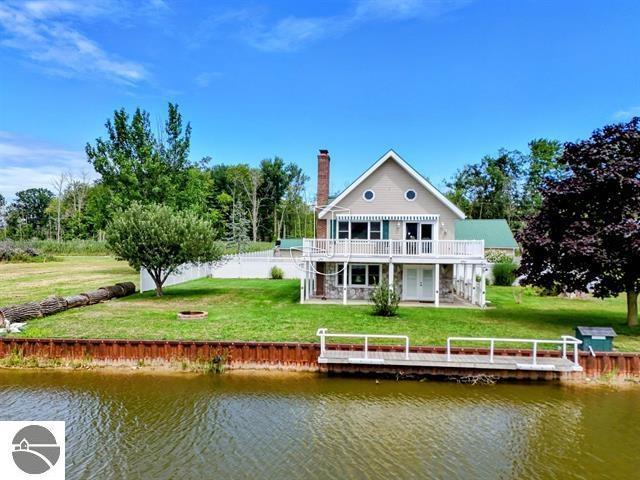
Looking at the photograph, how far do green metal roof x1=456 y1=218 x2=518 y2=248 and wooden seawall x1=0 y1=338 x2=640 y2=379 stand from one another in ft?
88.1

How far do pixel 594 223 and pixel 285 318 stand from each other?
43.0 ft

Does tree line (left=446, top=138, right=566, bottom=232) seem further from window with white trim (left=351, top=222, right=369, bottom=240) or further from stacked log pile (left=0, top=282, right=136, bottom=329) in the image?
stacked log pile (left=0, top=282, right=136, bottom=329)

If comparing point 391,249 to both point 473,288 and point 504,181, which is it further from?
point 504,181

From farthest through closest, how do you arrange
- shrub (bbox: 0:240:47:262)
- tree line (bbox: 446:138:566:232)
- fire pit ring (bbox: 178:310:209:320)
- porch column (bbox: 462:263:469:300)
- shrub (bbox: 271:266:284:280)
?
1. tree line (bbox: 446:138:566:232)
2. shrub (bbox: 0:240:47:262)
3. shrub (bbox: 271:266:284:280)
4. porch column (bbox: 462:263:469:300)
5. fire pit ring (bbox: 178:310:209:320)

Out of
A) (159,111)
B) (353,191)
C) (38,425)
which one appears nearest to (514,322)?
(353,191)

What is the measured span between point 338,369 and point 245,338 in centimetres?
358

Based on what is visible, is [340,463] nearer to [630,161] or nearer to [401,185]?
[630,161]

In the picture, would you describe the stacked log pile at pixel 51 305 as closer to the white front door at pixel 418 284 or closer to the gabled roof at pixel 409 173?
the gabled roof at pixel 409 173

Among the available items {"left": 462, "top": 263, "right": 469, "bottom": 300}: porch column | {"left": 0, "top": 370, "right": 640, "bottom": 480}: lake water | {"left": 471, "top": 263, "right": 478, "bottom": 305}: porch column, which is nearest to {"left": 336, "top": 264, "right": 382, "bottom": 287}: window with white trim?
{"left": 471, "top": 263, "right": 478, "bottom": 305}: porch column

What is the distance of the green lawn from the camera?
16219mm

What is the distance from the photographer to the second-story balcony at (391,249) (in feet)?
73.2

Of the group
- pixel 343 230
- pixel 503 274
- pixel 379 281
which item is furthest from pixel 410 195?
pixel 503 274

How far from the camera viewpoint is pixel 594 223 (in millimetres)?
17156

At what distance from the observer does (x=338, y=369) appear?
14109mm
